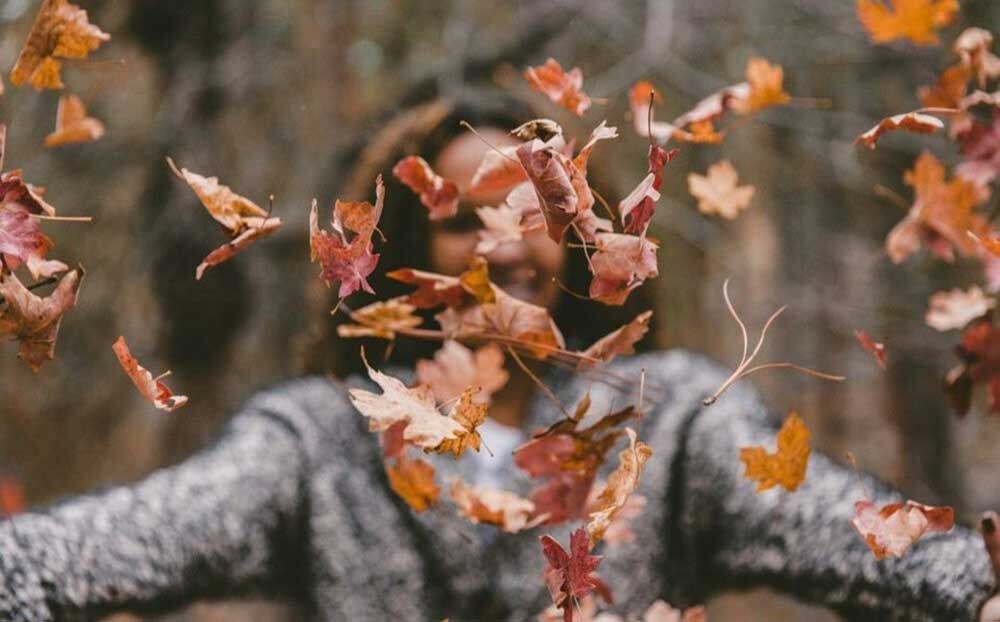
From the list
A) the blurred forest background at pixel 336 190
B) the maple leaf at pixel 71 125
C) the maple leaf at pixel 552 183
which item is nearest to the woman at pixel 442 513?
the maple leaf at pixel 71 125

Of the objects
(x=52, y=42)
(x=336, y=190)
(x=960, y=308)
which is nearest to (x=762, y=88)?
(x=960, y=308)

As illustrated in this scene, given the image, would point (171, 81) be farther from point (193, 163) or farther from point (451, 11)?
point (451, 11)

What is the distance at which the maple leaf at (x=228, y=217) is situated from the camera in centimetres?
50

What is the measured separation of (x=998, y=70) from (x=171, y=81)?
1.65 m

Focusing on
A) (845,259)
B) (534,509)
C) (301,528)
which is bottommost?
(845,259)

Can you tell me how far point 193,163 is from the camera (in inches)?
75.8

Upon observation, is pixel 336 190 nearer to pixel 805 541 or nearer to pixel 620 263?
pixel 805 541

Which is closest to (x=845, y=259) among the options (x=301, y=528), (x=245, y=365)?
(x=245, y=365)

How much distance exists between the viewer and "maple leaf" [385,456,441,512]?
2.21 feet

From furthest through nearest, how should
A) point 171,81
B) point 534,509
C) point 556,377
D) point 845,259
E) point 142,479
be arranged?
point 845,259
point 171,81
point 556,377
point 142,479
point 534,509

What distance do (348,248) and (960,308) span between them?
0.42 metres

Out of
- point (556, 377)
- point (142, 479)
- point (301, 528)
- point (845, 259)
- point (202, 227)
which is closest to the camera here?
point (142, 479)

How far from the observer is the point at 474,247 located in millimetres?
984

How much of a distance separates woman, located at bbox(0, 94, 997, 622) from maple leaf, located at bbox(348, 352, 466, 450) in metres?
0.28
